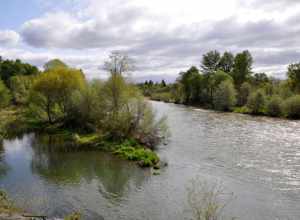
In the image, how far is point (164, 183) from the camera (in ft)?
78.7

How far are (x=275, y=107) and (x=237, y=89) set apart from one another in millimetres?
22871

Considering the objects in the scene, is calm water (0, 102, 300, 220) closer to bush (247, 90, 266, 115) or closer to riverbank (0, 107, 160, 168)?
riverbank (0, 107, 160, 168)

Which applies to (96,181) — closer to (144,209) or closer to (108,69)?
(144,209)

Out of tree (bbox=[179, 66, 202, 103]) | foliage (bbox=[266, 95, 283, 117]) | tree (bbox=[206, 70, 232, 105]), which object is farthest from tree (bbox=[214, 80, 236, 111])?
tree (bbox=[179, 66, 202, 103])

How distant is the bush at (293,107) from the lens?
6231 centimetres

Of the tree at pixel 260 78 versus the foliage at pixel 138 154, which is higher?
the tree at pixel 260 78

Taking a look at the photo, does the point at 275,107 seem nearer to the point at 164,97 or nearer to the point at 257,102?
the point at 257,102

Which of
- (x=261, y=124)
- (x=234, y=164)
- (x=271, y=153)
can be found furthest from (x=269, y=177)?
(x=261, y=124)

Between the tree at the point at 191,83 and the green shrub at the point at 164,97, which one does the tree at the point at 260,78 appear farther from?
the green shrub at the point at 164,97

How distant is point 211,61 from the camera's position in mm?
111250

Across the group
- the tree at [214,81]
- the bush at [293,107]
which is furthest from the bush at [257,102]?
the tree at [214,81]

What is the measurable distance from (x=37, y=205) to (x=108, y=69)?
82.7ft

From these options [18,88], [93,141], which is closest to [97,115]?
[93,141]

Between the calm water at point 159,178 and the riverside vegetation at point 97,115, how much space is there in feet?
7.71
